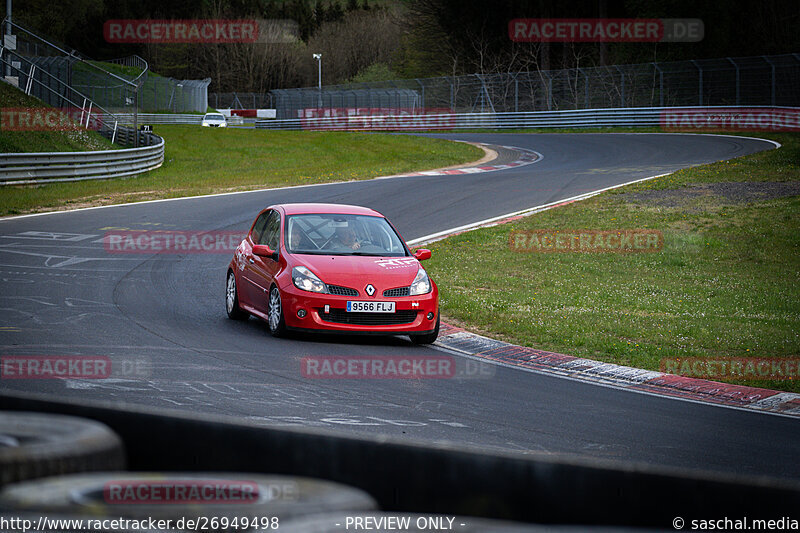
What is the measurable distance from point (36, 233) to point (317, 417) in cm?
1320

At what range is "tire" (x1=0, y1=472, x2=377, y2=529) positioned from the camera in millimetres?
2471

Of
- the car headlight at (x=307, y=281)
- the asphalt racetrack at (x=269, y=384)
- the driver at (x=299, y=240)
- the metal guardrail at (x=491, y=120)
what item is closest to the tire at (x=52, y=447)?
the asphalt racetrack at (x=269, y=384)

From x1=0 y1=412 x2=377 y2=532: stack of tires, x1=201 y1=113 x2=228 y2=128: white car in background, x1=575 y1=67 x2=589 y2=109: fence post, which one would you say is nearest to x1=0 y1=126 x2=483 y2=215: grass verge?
x1=575 y1=67 x2=589 y2=109: fence post

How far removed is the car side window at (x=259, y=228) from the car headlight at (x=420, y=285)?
8.34ft

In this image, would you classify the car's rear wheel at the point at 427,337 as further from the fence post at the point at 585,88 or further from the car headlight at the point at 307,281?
the fence post at the point at 585,88

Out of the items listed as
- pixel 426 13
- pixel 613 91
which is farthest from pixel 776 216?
pixel 426 13

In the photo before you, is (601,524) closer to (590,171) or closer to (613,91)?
(590,171)

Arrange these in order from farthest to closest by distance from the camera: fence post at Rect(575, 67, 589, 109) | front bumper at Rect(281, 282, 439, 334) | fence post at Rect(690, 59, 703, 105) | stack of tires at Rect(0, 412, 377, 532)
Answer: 1. fence post at Rect(575, 67, 589, 109)
2. fence post at Rect(690, 59, 703, 105)
3. front bumper at Rect(281, 282, 439, 334)
4. stack of tires at Rect(0, 412, 377, 532)

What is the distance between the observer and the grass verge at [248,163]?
82.9ft

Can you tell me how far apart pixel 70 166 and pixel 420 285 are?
19912mm

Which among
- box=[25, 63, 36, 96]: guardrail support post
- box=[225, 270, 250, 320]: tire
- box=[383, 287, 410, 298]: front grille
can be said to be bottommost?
box=[225, 270, 250, 320]: tire

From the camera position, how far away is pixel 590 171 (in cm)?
3023

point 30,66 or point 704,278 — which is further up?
point 30,66

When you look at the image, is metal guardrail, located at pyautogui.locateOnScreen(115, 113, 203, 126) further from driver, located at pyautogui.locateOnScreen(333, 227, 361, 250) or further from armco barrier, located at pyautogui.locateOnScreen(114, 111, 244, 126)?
driver, located at pyautogui.locateOnScreen(333, 227, 361, 250)
